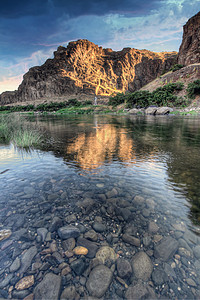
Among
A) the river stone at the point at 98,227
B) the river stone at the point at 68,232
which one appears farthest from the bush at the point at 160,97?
the river stone at the point at 68,232

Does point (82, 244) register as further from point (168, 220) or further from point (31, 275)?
point (168, 220)

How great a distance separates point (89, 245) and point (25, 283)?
3.60 feet

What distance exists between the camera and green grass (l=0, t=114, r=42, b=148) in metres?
10.4

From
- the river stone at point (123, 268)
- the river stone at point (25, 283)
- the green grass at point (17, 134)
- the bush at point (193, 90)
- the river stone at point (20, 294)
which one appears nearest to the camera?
the river stone at point (20, 294)

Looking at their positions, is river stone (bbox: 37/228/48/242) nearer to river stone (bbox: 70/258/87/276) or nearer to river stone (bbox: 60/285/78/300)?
river stone (bbox: 70/258/87/276)

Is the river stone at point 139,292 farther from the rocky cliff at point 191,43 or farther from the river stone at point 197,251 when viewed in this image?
the rocky cliff at point 191,43

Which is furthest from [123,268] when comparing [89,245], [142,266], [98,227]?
[98,227]

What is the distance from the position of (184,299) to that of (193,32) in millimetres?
129337

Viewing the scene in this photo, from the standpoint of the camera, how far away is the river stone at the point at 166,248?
266 cm

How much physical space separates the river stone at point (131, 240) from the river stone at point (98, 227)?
0.45m

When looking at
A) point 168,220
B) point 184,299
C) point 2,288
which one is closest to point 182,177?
point 168,220

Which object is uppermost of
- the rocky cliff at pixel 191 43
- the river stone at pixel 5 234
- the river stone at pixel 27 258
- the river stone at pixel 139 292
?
the rocky cliff at pixel 191 43

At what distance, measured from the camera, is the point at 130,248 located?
2.82 metres

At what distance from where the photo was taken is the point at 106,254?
269 centimetres
